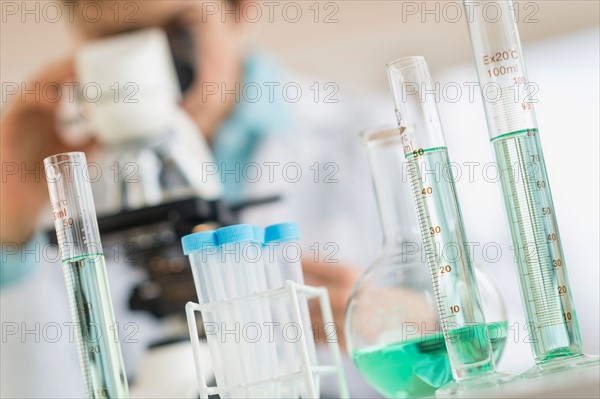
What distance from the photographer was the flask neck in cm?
98

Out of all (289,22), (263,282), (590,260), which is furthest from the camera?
(289,22)

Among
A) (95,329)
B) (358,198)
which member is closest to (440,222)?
(95,329)

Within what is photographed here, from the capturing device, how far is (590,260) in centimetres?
178

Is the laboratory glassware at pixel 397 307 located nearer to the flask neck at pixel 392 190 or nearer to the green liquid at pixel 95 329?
the flask neck at pixel 392 190

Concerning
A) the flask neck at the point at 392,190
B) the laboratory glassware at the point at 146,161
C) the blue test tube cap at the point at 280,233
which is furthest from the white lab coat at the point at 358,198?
the blue test tube cap at the point at 280,233

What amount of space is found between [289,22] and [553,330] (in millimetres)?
1308

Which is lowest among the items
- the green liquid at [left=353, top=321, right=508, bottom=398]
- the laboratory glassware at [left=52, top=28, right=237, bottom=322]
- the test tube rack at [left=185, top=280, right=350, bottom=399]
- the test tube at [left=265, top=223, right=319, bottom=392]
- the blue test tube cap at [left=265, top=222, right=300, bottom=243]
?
the green liquid at [left=353, top=321, right=508, bottom=398]

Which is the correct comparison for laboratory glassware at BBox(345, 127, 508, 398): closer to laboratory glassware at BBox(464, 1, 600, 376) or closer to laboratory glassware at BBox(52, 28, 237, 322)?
laboratory glassware at BBox(464, 1, 600, 376)

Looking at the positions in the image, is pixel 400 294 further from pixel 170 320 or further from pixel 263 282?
pixel 170 320

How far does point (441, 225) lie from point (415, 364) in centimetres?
18

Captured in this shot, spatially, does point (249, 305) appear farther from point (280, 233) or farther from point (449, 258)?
point (449, 258)

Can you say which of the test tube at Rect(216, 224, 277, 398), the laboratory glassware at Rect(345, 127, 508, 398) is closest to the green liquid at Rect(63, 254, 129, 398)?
the test tube at Rect(216, 224, 277, 398)

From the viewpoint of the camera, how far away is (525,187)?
792mm

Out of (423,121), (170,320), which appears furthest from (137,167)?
(423,121)
